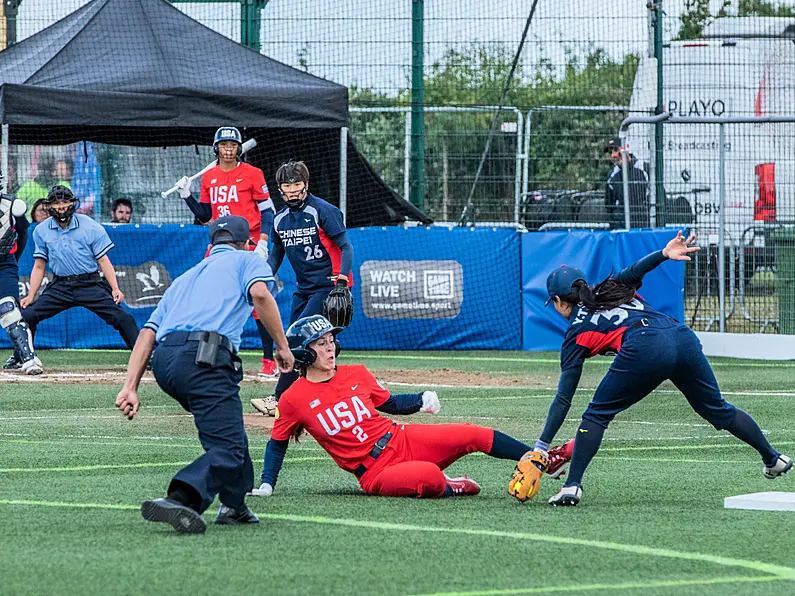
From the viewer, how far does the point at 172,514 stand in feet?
20.6

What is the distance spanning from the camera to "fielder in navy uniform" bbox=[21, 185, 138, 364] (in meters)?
14.5

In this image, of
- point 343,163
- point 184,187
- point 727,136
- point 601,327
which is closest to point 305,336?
point 601,327

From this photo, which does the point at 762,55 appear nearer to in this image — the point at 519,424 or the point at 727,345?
the point at 727,345

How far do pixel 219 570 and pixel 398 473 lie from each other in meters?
2.21

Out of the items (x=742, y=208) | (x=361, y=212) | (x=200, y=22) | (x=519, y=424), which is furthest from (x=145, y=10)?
(x=519, y=424)

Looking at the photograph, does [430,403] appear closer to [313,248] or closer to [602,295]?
[602,295]

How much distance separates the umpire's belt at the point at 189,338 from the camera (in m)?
6.59

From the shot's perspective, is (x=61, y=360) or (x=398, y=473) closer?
(x=398, y=473)

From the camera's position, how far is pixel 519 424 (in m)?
11.3

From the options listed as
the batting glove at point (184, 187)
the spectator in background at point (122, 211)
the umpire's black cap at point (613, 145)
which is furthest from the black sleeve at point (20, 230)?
the umpire's black cap at point (613, 145)

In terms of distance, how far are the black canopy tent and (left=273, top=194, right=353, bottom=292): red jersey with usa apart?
6881 millimetres

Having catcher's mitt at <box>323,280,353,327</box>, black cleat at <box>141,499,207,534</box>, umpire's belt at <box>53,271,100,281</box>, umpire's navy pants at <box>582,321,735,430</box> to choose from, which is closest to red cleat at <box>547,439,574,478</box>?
umpire's navy pants at <box>582,321,735,430</box>

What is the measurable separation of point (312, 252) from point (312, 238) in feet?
0.36

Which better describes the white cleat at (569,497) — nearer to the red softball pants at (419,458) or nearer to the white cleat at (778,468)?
the red softball pants at (419,458)
